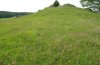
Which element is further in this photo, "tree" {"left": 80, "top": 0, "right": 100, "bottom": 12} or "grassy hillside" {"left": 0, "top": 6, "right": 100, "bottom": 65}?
"tree" {"left": 80, "top": 0, "right": 100, "bottom": 12}

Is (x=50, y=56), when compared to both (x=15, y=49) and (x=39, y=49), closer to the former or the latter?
(x=39, y=49)

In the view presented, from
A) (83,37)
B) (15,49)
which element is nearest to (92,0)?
(83,37)

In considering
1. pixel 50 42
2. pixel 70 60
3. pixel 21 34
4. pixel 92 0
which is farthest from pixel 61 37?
pixel 92 0

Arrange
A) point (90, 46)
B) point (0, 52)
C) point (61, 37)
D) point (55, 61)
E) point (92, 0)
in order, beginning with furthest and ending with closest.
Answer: point (92, 0), point (61, 37), point (90, 46), point (0, 52), point (55, 61)

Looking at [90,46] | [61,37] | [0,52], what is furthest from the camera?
[61,37]

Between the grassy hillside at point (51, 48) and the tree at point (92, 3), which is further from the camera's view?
the tree at point (92, 3)

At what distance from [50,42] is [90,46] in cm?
309

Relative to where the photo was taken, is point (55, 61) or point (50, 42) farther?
point (50, 42)

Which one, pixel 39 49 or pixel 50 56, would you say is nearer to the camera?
pixel 50 56

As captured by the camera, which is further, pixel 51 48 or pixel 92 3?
pixel 92 3

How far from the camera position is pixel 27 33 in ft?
79.9

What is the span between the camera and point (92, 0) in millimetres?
71625

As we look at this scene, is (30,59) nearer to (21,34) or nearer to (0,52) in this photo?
(0,52)

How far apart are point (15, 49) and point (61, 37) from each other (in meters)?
4.69
